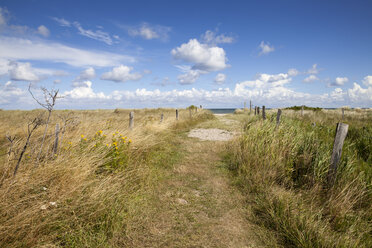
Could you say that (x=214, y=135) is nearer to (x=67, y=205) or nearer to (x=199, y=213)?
(x=199, y=213)

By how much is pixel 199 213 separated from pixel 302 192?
2.37 metres

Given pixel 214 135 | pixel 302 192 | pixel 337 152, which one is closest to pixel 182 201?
pixel 302 192

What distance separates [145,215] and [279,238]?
214 centimetres

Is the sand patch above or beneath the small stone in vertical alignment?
above

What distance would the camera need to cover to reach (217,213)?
3.48 metres

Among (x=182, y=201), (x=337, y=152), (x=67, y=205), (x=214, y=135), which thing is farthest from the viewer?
(x=214, y=135)

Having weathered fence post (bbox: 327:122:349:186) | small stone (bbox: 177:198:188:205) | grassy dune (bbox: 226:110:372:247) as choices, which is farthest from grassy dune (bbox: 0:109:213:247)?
weathered fence post (bbox: 327:122:349:186)

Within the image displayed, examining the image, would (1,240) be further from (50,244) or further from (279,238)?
(279,238)

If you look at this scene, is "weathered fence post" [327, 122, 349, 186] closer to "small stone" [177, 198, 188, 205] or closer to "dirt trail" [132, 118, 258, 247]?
"dirt trail" [132, 118, 258, 247]

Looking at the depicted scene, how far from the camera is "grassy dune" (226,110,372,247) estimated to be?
9.11 ft

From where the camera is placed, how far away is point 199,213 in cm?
346

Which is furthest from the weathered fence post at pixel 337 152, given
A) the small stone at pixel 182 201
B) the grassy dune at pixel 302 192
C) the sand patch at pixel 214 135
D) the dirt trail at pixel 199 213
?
the sand patch at pixel 214 135

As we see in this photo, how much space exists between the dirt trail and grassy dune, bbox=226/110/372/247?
0.30 m

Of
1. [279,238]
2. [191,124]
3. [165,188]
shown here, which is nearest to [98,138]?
[165,188]
